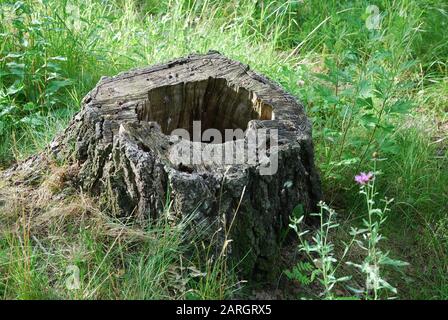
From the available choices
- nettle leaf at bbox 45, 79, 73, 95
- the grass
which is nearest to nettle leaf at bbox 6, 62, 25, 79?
the grass

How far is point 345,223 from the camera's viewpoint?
11.0ft

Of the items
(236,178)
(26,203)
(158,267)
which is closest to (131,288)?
(158,267)

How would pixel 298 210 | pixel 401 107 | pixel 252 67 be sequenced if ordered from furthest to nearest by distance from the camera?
pixel 252 67, pixel 401 107, pixel 298 210

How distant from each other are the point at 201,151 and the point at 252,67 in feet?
5.42

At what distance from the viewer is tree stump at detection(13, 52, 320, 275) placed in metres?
2.73

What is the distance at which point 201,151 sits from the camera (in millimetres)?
2842

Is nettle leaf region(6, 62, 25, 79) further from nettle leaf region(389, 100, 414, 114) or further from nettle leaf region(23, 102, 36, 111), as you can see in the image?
nettle leaf region(389, 100, 414, 114)

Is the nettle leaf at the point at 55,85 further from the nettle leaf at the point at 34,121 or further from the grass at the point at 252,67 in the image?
the nettle leaf at the point at 34,121

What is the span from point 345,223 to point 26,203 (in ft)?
5.11

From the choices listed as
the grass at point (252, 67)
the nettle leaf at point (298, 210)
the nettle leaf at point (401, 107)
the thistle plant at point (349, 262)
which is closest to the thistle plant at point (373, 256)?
the thistle plant at point (349, 262)

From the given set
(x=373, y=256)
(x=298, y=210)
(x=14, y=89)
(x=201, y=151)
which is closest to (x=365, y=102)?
(x=298, y=210)

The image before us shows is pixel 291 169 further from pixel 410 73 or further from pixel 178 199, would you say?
pixel 410 73

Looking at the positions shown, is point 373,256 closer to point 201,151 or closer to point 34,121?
point 201,151
